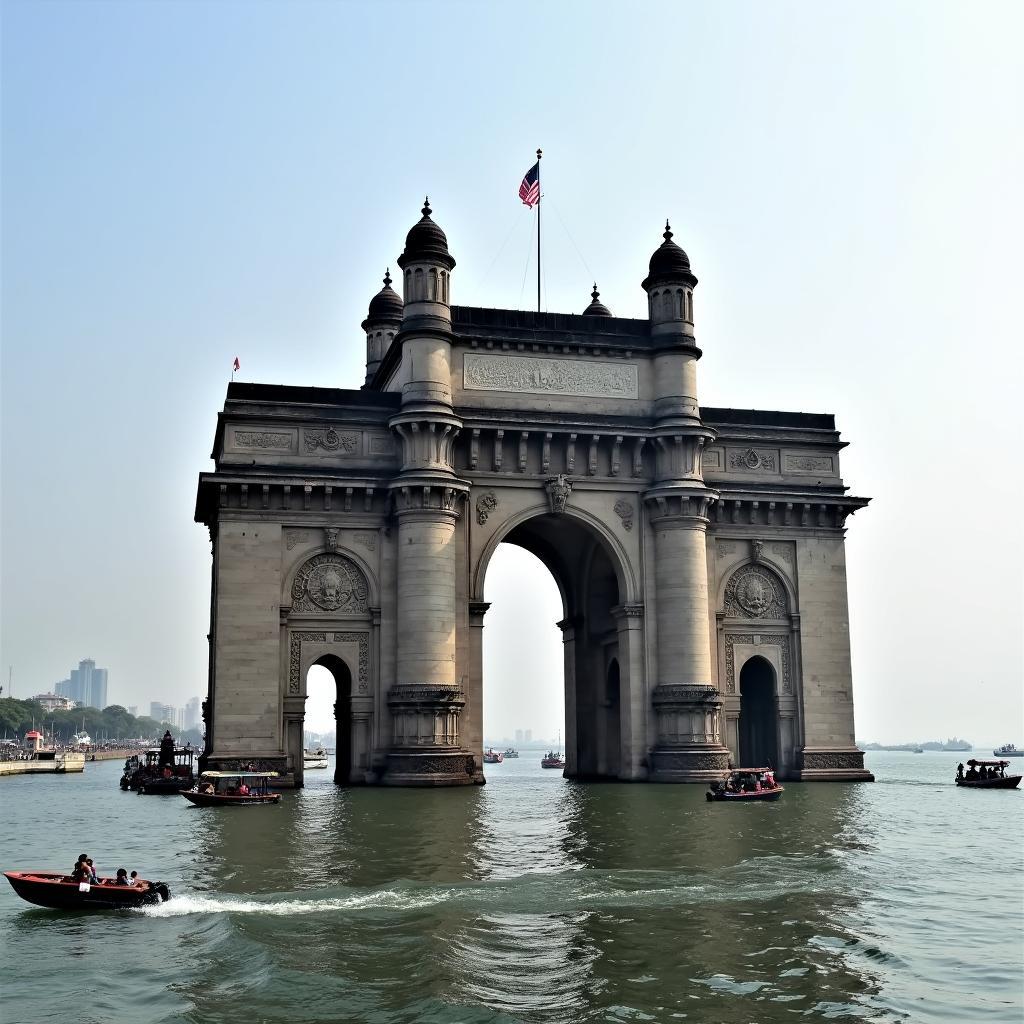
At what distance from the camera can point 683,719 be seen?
5156 centimetres

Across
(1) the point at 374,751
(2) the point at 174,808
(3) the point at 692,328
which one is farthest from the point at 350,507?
(3) the point at 692,328

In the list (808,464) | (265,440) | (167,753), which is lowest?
(167,753)

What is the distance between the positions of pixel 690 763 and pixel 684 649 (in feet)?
15.3

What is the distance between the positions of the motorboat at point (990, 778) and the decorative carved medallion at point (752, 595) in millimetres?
14111

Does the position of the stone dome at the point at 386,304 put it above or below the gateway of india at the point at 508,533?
above

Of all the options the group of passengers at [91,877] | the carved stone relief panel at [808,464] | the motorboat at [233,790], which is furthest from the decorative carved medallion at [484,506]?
the group of passengers at [91,877]

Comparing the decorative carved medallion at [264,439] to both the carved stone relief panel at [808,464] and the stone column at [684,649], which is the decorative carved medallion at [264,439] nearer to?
the stone column at [684,649]

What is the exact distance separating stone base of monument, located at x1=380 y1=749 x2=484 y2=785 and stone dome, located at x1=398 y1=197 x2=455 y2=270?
20346mm

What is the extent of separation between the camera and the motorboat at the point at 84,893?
22.8 metres

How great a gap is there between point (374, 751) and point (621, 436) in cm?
1679

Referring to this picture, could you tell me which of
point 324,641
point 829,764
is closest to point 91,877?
point 324,641

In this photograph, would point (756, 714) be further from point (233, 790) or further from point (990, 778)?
point (233, 790)

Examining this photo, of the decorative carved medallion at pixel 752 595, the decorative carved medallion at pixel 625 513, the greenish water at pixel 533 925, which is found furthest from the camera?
the decorative carved medallion at pixel 752 595

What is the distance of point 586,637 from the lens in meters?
60.6
